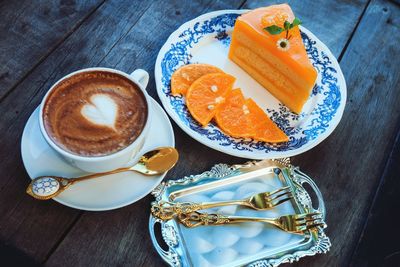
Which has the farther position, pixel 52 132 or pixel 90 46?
pixel 90 46

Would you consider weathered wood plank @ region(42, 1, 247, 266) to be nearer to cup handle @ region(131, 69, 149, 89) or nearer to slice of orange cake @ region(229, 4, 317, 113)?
cup handle @ region(131, 69, 149, 89)

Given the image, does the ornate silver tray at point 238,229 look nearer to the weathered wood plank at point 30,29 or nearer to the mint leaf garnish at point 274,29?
the mint leaf garnish at point 274,29

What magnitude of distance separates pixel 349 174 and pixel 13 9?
1141mm

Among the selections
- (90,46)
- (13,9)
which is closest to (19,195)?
(90,46)

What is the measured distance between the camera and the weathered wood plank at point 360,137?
1.00 metres

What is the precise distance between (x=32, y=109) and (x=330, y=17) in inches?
43.3

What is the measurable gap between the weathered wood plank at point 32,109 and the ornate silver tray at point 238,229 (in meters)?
0.24

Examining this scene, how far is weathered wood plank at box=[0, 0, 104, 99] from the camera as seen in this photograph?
114 cm

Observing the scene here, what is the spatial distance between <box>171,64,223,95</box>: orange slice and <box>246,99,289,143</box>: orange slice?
0.16m

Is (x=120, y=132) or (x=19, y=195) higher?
(x=120, y=132)

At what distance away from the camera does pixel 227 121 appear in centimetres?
113

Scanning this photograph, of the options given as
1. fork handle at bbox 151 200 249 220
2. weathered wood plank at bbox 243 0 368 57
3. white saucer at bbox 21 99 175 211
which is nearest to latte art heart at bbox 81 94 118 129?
white saucer at bbox 21 99 175 211

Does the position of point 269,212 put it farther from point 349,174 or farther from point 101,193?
→ point 101,193

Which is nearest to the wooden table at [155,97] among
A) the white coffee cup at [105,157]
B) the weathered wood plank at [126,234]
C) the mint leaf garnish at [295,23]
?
the weathered wood plank at [126,234]
